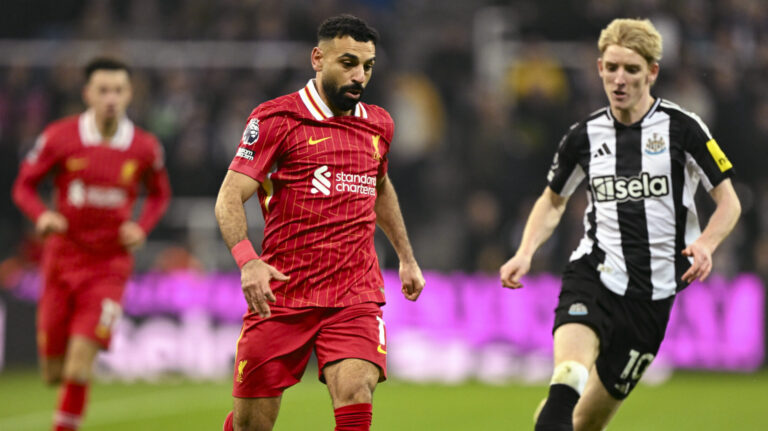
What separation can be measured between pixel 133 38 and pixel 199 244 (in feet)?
12.5

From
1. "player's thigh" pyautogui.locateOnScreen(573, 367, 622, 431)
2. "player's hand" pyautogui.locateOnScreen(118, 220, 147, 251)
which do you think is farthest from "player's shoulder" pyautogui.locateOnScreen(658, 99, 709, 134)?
"player's hand" pyautogui.locateOnScreen(118, 220, 147, 251)

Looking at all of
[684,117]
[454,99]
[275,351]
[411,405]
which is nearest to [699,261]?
[684,117]

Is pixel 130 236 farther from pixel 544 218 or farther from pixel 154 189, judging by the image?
pixel 544 218

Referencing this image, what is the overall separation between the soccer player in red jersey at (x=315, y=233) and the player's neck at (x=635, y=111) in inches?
59.3

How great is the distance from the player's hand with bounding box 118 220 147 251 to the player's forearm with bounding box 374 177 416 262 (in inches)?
116

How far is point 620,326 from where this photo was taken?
20.3 feet

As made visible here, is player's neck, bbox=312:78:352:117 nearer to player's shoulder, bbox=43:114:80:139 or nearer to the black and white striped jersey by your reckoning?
the black and white striped jersey

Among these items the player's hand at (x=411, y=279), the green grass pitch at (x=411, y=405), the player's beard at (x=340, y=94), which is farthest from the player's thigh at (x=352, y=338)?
the green grass pitch at (x=411, y=405)

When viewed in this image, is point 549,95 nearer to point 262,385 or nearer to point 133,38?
point 133,38

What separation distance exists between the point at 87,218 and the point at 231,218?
11.8ft

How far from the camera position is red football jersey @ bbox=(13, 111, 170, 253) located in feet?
28.4

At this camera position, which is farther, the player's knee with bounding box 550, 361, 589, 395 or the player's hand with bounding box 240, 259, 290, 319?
the player's knee with bounding box 550, 361, 589, 395

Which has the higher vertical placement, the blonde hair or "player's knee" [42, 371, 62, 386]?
the blonde hair

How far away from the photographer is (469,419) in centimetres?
1052
